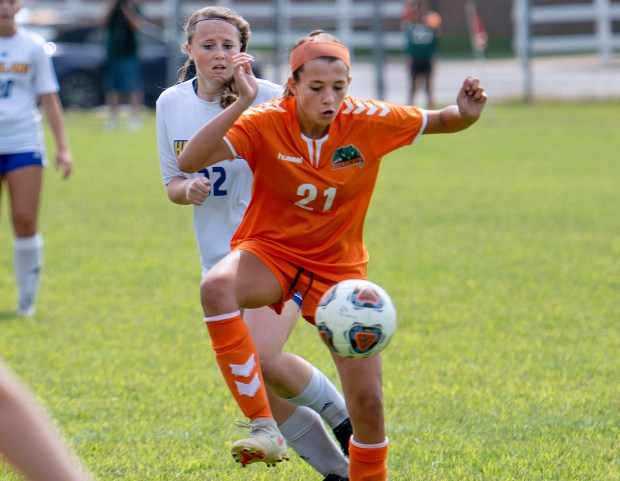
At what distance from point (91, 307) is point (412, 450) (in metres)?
3.61

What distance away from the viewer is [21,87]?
7.55 metres

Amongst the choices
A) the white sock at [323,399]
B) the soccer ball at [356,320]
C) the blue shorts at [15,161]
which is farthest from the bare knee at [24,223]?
the soccer ball at [356,320]

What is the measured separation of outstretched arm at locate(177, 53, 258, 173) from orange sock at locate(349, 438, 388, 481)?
1.12m

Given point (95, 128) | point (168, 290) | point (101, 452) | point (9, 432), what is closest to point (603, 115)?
point (95, 128)

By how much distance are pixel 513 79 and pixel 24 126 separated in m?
21.7

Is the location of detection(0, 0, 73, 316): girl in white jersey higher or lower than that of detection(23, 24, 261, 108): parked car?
higher

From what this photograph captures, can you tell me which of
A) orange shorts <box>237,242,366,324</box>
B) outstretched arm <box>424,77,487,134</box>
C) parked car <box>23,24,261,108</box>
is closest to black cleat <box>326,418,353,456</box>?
orange shorts <box>237,242,366,324</box>

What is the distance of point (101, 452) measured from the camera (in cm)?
482

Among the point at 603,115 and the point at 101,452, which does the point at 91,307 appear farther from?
the point at 603,115

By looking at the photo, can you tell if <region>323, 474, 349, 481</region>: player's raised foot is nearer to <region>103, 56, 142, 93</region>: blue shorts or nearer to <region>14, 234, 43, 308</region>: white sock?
<region>14, 234, 43, 308</region>: white sock

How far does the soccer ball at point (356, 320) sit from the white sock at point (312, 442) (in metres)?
0.78

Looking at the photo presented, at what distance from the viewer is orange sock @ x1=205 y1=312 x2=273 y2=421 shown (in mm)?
3873

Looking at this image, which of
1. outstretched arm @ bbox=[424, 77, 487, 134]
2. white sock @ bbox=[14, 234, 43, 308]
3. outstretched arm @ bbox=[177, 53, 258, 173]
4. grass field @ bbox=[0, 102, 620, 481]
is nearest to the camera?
outstretched arm @ bbox=[177, 53, 258, 173]

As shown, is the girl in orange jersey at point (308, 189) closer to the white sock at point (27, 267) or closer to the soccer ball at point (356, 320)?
the soccer ball at point (356, 320)
